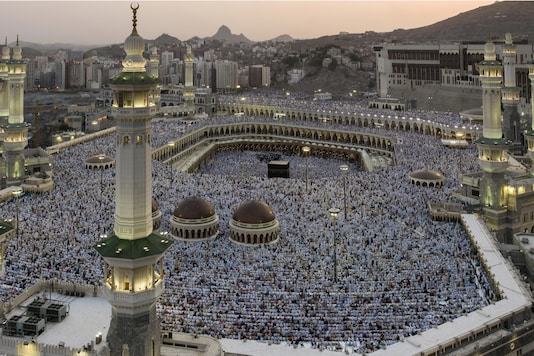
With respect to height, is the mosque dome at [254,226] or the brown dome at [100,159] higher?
the brown dome at [100,159]

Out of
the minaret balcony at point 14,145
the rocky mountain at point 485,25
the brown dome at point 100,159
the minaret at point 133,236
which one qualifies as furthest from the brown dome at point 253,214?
the rocky mountain at point 485,25

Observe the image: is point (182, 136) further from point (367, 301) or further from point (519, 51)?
point (519, 51)

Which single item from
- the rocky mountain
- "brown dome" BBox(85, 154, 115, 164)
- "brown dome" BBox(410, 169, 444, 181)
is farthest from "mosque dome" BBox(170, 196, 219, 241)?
the rocky mountain

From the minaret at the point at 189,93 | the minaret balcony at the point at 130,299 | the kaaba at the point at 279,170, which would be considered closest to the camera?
the minaret balcony at the point at 130,299

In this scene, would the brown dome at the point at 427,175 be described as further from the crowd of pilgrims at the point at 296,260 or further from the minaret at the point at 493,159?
the minaret at the point at 493,159

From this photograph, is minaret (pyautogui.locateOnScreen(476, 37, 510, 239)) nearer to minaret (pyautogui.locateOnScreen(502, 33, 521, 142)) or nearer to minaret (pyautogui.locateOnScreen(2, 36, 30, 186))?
minaret (pyautogui.locateOnScreen(502, 33, 521, 142))

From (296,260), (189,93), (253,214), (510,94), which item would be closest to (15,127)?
(253,214)
